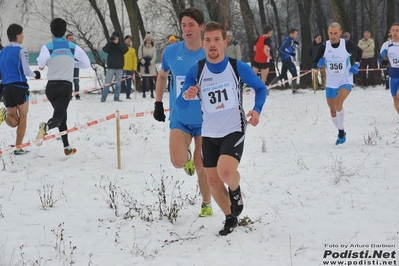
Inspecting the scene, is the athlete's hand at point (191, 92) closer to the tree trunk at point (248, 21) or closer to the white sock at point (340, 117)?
the white sock at point (340, 117)

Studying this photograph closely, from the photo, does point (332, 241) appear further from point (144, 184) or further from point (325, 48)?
point (325, 48)

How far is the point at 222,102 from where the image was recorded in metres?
5.04

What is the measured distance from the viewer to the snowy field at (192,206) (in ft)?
15.5

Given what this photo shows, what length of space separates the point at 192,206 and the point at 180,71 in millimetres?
1544

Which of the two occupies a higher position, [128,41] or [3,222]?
[128,41]

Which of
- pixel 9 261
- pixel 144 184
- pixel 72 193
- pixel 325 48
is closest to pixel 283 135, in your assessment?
pixel 325 48

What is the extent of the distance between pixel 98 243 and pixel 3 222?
1193mm

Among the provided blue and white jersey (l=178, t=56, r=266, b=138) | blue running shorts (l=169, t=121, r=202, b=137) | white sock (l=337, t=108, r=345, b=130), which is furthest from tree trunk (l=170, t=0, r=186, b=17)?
blue and white jersey (l=178, t=56, r=266, b=138)

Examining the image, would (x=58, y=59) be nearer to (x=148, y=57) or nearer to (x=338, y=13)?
(x=148, y=57)

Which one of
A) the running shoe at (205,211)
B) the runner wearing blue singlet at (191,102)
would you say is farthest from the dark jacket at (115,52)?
the running shoe at (205,211)

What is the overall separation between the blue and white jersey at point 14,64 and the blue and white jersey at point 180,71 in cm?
380

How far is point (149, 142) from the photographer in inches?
→ 416

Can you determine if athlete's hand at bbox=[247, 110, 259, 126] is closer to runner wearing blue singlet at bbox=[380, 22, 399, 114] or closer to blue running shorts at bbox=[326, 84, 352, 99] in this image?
blue running shorts at bbox=[326, 84, 352, 99]

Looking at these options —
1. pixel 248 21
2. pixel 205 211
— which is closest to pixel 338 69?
pixel 205 211
